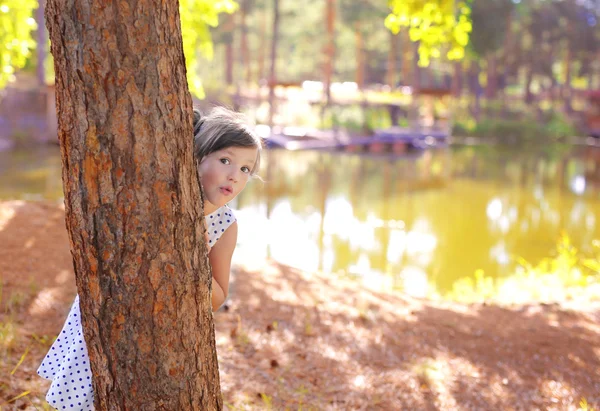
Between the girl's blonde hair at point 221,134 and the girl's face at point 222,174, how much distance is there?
0.06 ft

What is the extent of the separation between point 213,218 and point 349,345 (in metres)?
2.27

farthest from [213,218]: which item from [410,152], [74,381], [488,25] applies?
[488,25]

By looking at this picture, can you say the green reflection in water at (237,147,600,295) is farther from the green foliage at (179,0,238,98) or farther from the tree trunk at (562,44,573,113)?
the tree trunk at (562,44,573,113)

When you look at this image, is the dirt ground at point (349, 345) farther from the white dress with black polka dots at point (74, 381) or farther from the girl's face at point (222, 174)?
the girl's face at point (222, 174)

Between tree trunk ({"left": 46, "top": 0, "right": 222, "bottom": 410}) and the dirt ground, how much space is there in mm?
1338

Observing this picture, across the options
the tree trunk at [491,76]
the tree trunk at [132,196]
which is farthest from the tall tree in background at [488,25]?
the tree trunk at [132,196]

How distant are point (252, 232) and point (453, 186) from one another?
863cm

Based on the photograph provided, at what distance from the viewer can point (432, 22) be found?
5.57m

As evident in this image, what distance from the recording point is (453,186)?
59.7ft

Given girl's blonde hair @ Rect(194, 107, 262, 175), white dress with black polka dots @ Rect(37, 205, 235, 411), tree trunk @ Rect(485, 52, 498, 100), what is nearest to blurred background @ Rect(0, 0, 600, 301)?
tree trunk @ Rect(485, 52, 498, 100)

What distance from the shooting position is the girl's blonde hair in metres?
2.02

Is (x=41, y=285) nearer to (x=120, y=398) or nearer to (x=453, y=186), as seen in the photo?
(x=120, y=398)

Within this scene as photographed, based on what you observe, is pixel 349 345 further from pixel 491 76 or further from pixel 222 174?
pixel 491 76

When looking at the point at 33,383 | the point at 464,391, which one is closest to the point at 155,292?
the point at 33,383
